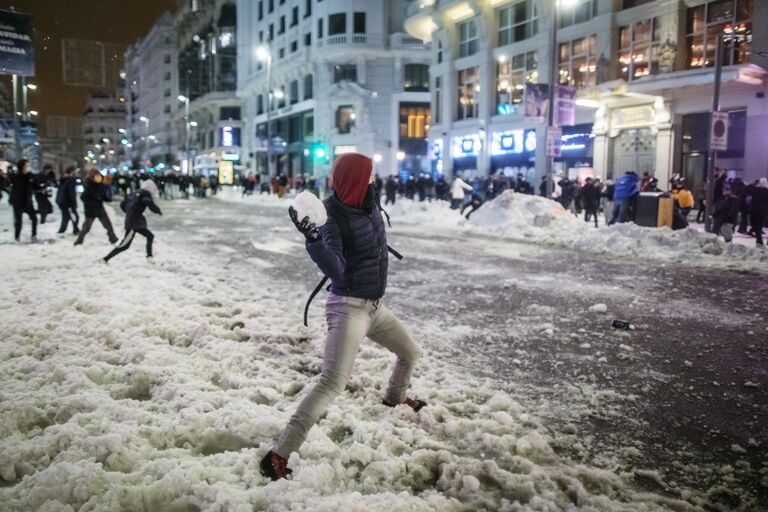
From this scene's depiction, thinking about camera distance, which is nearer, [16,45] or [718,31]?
[16,45]

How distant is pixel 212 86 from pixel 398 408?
282ft

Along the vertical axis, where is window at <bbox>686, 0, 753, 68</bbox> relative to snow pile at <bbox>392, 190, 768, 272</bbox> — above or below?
above

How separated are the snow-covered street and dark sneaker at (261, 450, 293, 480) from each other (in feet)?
0.25

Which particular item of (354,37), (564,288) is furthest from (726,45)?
(354,37)

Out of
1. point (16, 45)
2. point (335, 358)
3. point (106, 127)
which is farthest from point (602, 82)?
point (106, 127)

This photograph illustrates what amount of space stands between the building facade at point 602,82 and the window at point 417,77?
41.5 feet

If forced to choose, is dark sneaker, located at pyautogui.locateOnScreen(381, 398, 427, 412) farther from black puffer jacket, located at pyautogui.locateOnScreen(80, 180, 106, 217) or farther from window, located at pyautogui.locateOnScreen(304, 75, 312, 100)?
window, located at pyautogui.locateOnScreen(304, 75, 312, 100)

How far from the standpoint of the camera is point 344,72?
56188 mm

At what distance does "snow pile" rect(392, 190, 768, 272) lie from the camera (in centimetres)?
1323

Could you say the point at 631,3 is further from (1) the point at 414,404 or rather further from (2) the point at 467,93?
(1) the point at 414,404

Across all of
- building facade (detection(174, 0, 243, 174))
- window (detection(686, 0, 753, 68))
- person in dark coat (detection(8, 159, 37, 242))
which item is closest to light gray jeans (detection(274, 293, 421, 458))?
person in dark coat (detection(8, 159, 37, 242))

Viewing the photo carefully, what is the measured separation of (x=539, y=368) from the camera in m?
5.81

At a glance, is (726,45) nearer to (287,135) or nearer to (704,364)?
(704,364)

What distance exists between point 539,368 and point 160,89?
12054cm
